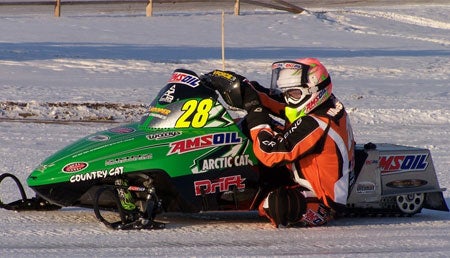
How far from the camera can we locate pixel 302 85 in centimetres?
773

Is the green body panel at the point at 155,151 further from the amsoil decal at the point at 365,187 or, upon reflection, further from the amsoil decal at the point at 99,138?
the amsoil decal at the point at 365,187

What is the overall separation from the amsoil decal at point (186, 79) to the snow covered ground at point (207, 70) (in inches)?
42.8

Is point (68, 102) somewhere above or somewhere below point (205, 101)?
below

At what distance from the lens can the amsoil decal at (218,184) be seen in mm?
7508

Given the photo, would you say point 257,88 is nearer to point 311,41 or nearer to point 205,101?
point 205,101

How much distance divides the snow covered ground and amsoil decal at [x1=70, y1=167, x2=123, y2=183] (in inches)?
14.8

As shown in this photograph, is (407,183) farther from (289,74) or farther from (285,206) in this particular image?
(289,74)

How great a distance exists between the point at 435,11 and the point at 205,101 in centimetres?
2806

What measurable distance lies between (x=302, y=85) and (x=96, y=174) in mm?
1727

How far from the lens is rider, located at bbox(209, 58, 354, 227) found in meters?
7.56

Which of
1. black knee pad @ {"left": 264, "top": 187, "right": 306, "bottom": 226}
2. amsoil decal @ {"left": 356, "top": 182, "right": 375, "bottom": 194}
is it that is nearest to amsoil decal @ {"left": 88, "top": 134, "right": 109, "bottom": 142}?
black knee pad @ {"left": 264, "top": 187, "right": 306, "bottom": 226}

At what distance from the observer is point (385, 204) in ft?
27.1

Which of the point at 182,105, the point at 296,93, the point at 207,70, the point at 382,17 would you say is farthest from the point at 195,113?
the point at 382,17

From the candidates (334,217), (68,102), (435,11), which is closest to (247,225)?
(334,217)
